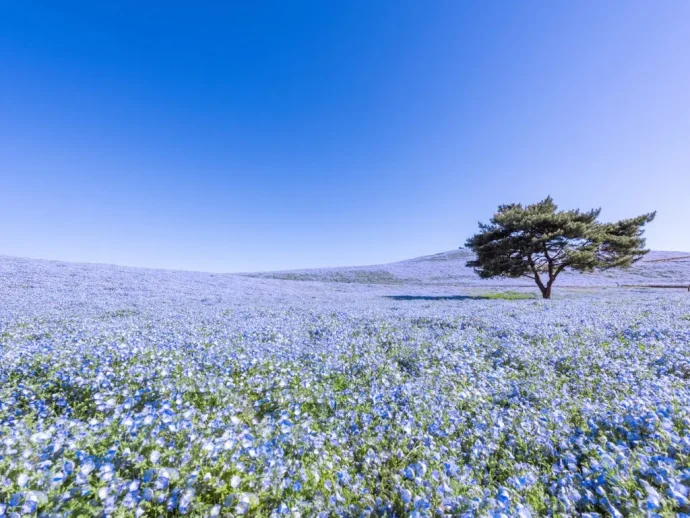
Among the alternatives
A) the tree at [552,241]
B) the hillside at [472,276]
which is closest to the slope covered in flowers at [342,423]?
the tree at [552,241]

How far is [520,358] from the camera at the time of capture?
6.79 m

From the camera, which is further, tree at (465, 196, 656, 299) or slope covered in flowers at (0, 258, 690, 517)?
tree at (465, 196, 656, 299)

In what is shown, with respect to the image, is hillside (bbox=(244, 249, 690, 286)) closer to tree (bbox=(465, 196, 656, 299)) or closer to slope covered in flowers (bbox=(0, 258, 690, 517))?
tree (bbox=(465, 196, 656, 299))

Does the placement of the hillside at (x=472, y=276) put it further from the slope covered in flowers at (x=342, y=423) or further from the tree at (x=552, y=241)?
the slope covered in flowers at (x=342, y=423)

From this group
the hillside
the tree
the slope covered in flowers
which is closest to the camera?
the slope covered in flowers

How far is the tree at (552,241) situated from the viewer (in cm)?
2420

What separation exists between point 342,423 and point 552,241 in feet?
89.0

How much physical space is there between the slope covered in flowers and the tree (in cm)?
1797

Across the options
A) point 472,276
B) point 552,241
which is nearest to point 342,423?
point 552,241

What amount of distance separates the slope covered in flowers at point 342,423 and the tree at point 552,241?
59.0 ft

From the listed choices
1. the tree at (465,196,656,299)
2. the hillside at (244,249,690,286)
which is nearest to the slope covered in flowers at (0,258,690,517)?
the tree at (465,196,656,299)

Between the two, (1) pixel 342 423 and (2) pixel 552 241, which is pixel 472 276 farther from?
(1) pixel 342 423

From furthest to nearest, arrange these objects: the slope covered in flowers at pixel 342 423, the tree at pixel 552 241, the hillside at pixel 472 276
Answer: the hillside at pixel 472 276 < the tree at pixel 552 241 < the slope covered in flowers at pixel 342 423

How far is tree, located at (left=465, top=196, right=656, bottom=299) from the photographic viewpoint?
24203 millimetres
